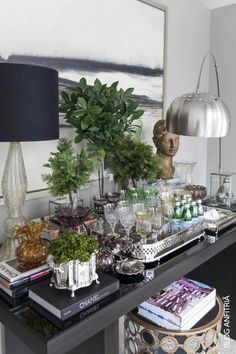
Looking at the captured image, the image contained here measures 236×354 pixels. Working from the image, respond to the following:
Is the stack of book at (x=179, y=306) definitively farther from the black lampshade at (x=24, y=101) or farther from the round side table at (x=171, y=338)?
the black lampshade at (x=24, y=101)

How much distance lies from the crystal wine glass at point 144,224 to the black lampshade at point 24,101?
52 cm

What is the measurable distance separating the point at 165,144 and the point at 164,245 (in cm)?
79

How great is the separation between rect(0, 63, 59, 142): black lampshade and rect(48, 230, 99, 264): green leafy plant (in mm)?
354

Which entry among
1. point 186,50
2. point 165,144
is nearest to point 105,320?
point 165,144

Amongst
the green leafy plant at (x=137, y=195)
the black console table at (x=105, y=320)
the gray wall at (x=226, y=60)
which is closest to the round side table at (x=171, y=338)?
the black console table at (x=105, y=320)

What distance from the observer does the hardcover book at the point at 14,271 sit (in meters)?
1.03

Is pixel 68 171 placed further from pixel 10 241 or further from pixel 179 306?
pixel 179 306

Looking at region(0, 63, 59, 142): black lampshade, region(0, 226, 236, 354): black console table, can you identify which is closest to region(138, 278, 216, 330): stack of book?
region(0, 226, 236, 354): black console table

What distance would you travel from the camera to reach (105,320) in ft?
3.22

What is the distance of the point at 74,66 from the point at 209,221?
1.07m

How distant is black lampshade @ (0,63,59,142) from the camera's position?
1.02 m

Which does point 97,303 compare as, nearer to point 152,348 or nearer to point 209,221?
point 152,348

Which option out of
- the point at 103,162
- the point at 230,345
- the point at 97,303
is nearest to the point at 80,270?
the point at 97,303
